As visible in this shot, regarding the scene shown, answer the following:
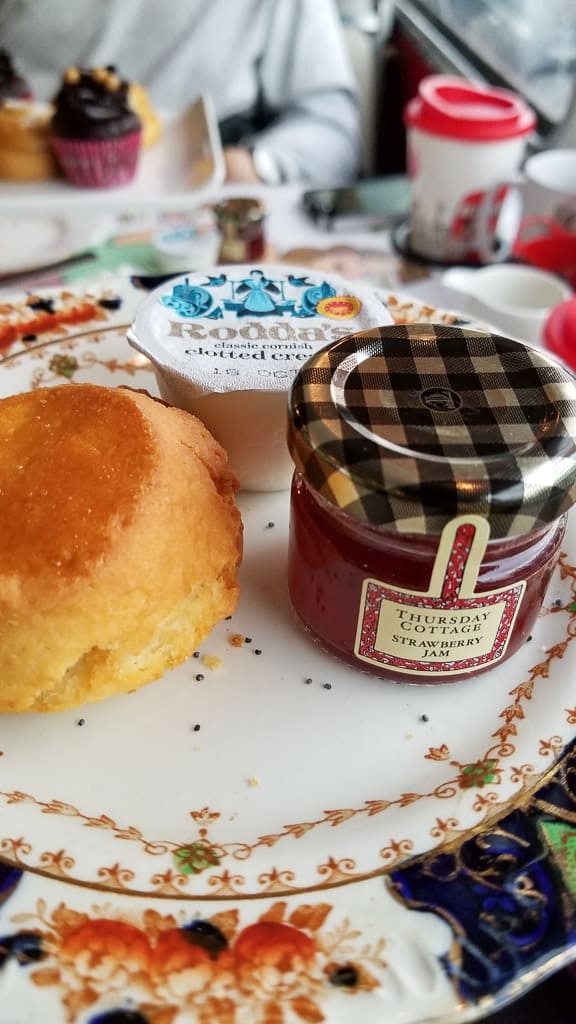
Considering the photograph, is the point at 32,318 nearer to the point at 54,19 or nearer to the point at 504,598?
the point at 504,598

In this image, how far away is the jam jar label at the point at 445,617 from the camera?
2.35 ft

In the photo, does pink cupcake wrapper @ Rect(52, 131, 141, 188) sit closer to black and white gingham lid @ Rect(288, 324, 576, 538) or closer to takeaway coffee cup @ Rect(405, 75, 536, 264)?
takeaway coffee cup @ Rect(405, 75, 536, 264)

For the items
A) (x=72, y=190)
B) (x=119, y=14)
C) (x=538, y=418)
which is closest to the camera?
(x=538, y=418)

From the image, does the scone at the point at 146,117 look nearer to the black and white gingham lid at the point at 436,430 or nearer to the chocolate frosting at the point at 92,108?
the chocolate frosting at the point at 92,108

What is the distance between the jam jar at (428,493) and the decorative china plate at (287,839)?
0.06 metres

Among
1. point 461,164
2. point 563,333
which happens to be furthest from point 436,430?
point 461,164

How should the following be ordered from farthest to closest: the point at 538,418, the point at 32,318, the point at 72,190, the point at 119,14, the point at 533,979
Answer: the point at 119,14
the point at 72,190
the point at 32,318
the point at 538,418
the point at 533,979

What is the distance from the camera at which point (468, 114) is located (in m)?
1.64

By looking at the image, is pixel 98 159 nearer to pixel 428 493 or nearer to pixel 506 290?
pixel 506 290

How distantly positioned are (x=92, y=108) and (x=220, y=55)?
102 cm

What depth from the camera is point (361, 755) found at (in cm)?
81

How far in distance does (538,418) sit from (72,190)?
1.54 metres

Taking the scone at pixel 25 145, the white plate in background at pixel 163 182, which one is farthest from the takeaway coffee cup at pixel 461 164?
the scone at pixel 25 145

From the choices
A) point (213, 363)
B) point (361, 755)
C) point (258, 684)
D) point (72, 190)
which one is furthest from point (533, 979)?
point (72, 190)
